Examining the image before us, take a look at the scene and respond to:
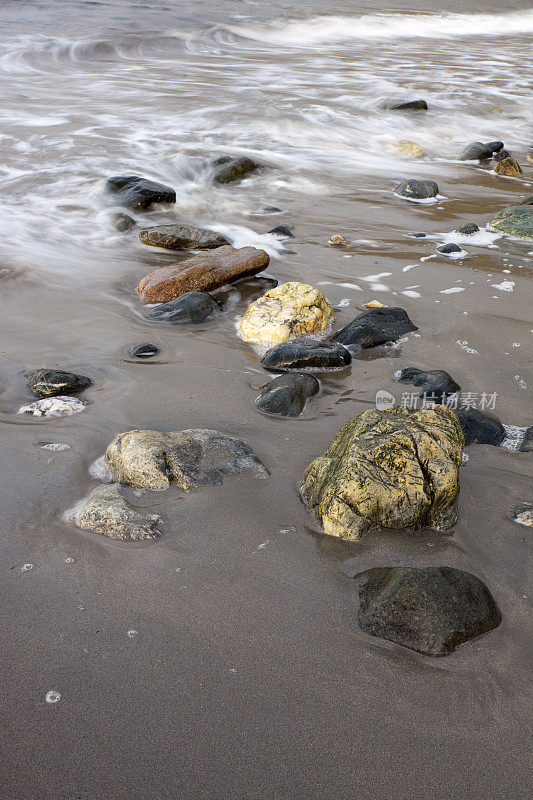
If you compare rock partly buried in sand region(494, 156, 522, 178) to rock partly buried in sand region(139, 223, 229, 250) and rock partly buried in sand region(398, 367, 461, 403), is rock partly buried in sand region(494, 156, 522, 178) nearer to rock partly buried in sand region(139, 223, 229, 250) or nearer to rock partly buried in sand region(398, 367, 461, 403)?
rock partly buried in sand region(139, 223, 229, 250)

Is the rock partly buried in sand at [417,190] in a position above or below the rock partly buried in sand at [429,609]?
above

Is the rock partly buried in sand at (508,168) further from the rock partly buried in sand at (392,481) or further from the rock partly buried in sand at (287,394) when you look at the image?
the rock partly buried in sand at (392,481)

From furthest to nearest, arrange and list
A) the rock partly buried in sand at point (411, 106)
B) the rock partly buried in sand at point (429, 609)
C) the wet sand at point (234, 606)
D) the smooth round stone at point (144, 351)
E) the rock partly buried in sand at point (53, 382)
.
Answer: the rock partly buried in sand at point (411, 106)
the smooth round stone at point (144, 351)
the rock partly buried in sand at point (53, 382)
the rock partly buried in sand at point (429, 609)
the wet sand at point (234, 606)

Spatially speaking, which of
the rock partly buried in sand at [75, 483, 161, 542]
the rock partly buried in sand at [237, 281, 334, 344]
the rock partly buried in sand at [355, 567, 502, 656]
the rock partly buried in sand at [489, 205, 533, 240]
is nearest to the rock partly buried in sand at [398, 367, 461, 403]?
the rock partly buried in sand at [237, 281, 334, 344]

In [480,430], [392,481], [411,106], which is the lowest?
[480,430]

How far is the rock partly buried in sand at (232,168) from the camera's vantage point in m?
6.68

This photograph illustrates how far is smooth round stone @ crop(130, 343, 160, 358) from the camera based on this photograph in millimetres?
3516

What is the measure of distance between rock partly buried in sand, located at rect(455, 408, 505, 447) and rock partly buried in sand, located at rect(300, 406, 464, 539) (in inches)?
15.7

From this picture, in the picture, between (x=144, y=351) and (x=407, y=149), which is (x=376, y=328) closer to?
(x=144, y=351)

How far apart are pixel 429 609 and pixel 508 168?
624 cm

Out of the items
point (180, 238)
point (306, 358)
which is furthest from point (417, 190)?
point (306, 358)

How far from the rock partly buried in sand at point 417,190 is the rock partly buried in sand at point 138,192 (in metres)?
2.11

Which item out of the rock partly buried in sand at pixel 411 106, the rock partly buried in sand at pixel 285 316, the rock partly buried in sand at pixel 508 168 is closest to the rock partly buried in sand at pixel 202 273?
the rock partly buried in sand at pixel 285 316

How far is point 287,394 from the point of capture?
304 cm
